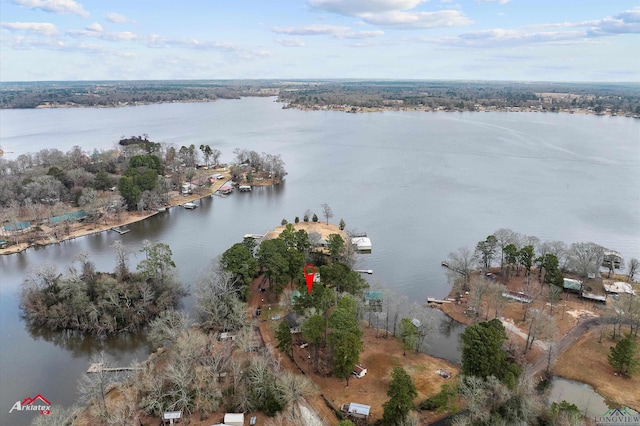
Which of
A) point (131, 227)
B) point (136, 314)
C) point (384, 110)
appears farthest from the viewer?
point (384, 110)

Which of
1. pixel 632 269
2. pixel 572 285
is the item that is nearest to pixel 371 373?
pixel 572 285

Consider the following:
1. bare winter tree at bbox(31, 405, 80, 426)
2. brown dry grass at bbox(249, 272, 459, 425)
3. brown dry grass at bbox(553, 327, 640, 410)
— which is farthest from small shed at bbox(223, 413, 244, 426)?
brown dry grass at bbox(553, 327, 640, 410)

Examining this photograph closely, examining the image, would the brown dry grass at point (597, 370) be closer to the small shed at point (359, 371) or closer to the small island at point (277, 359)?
the small island at point (277, 359)

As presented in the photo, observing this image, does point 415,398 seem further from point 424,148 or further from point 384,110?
point 384,110

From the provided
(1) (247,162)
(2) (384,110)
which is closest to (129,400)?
(1) (247,162)

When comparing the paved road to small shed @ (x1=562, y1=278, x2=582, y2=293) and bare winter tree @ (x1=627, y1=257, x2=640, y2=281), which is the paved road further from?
bare winter tree @ (x1=627, y1=257, x2=640, y2=281)

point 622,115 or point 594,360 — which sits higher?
point 622,115
